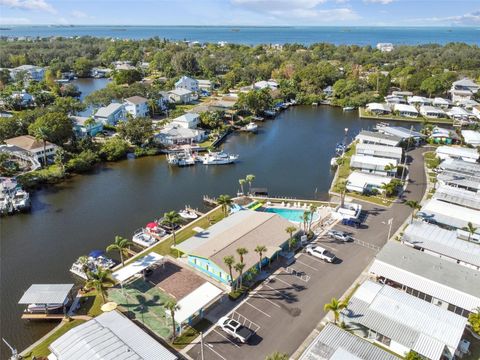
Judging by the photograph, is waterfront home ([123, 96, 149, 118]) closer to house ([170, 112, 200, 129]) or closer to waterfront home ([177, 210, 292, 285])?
house ([170, 112, 200, 129])

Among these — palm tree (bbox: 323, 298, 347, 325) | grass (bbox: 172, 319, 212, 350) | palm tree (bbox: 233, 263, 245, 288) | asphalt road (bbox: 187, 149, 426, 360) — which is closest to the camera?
palm tree (bbox: 323, 298, 347, 325)

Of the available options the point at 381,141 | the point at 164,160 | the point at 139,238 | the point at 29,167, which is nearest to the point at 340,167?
the point at 381,141

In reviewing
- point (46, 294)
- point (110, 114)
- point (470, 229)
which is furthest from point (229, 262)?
point (110, 114)

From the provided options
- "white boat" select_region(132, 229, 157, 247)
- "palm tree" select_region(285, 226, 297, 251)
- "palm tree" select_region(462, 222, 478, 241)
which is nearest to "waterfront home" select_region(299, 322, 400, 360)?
"palm tree" select_region(285, 226, 297, 251)

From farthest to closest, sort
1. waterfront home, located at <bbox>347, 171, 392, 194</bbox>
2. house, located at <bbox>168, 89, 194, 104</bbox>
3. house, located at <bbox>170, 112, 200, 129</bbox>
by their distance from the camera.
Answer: house, located at <bbox>168, 89, 194, 104</bbox>
house, located at <bbox>170, 112, 200, 129</bbox>
waterfront home, located at <bbox>347, 171, 392, 194</bbox>

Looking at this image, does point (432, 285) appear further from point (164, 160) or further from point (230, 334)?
point (164, 160)

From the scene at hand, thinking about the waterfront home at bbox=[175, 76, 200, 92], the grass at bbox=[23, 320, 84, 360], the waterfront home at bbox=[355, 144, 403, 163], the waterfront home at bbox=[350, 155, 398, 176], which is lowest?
the grass at bbox=[23, 320, 84, 360]

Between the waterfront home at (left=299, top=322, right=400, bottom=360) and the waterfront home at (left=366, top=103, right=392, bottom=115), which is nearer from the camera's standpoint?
the waterfront home at (left=299, top=322, right=400, bottom=360)
